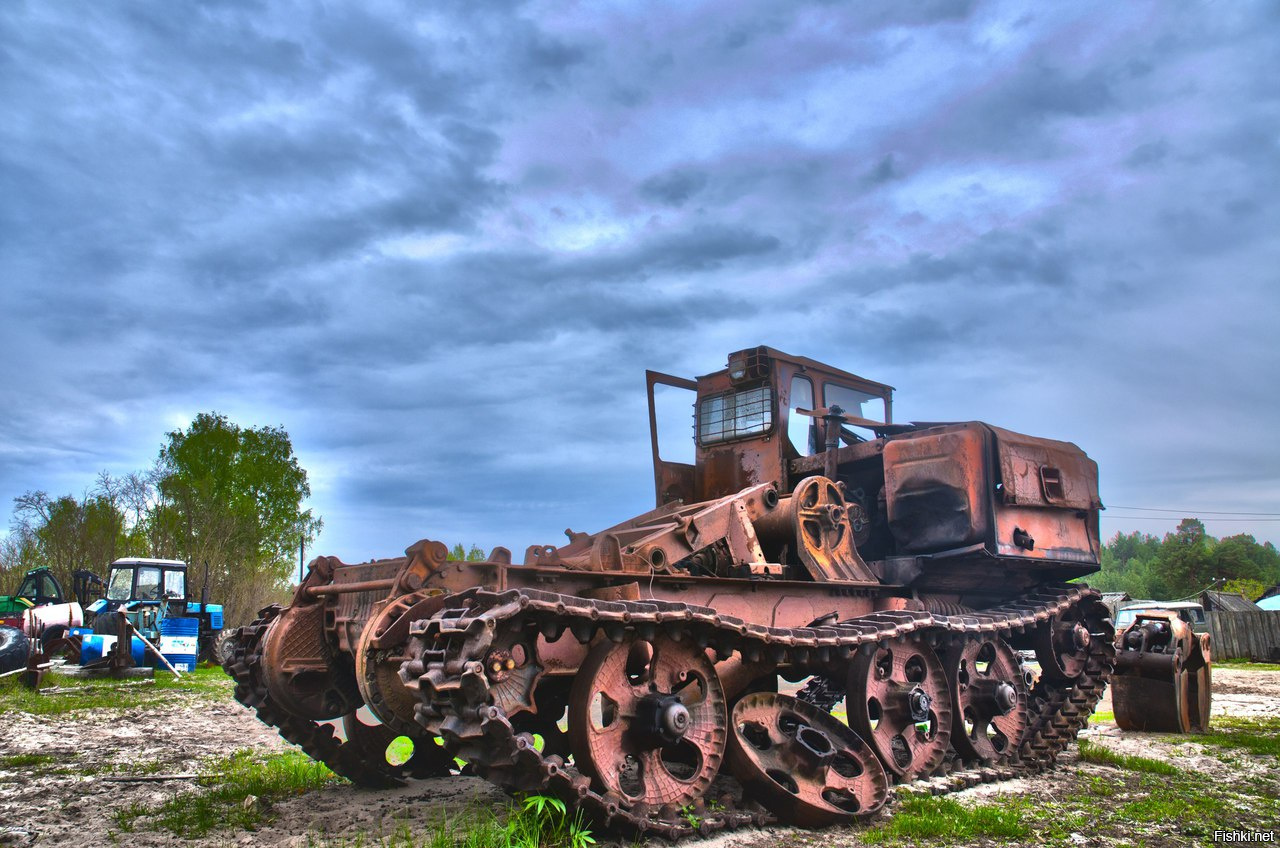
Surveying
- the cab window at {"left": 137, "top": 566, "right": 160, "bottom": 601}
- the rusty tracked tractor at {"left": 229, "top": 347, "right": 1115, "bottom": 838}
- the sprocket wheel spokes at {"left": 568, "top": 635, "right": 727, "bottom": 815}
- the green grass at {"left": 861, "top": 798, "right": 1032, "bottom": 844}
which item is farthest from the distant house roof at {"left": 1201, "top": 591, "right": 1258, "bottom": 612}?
the sprocket wheel spokes at {"left": 568, "top": 635, "right": 727, "bottom": 815}

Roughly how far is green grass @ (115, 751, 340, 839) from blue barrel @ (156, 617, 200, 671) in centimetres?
1554

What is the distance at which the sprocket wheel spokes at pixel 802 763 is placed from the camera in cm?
714

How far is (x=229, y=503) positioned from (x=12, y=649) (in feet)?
76.9

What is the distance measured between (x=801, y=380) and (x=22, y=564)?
3963cm

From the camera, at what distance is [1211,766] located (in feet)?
31.7

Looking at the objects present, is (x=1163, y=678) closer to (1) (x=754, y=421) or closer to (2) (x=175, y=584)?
(1) (x=754, y=421)

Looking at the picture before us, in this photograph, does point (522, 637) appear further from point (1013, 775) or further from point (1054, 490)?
point (1054, 490)

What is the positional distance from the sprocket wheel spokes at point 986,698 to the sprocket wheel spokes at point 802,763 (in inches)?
75.9

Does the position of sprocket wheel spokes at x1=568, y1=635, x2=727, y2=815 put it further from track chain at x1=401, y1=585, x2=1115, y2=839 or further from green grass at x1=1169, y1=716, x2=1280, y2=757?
green grass at x1=1169, y1=716, x2=1280, y2=757

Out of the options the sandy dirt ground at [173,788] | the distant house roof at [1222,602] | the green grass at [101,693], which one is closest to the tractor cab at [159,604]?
the green grass at [101,693]

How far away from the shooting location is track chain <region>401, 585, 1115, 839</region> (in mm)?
5684

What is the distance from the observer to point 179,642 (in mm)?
24078

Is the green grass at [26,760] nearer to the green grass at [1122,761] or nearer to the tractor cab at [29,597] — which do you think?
the green grass at [1122,761]

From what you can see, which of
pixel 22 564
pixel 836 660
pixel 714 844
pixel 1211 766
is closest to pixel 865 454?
pixel 836 660
